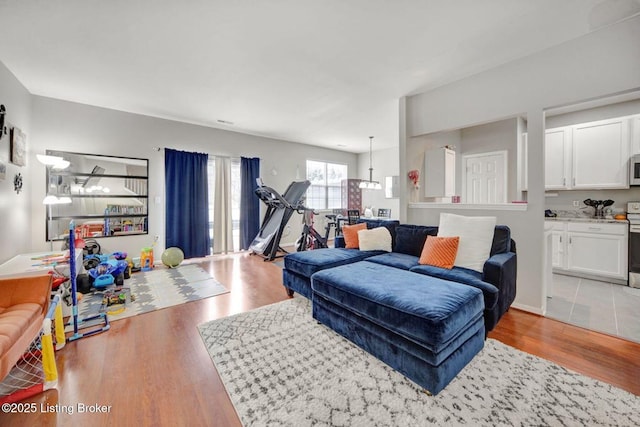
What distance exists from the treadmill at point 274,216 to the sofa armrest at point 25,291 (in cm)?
320

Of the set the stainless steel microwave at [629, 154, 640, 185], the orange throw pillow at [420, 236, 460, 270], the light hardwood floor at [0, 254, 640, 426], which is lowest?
the light hardwood floor at [0, 254, 640, 426]

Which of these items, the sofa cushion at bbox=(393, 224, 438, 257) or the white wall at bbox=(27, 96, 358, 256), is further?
the white wall at bbox=(27, 96, 358, 256)

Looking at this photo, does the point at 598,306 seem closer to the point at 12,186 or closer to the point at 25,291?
the point at 25,291

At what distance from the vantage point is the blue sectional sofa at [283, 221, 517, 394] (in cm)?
152

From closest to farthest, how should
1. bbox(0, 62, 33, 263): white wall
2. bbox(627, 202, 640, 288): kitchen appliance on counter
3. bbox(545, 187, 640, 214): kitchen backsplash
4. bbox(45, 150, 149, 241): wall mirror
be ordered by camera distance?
bbox(0, 62, 33, 263): white wall < bbox(627, 202, 640, 288): kitchen appliance on counter < bbox(545, 187, 640, 214): kitchen backsplash < bbox(45, 150, 149, 241): wall mirror

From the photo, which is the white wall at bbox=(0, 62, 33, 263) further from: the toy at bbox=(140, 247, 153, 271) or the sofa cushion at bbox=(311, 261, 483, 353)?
the sofa cushion at bbox=(311, 261, 483, 353)

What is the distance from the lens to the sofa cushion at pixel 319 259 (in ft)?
9.08

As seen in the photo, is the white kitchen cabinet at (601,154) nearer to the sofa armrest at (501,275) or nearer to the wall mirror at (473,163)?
the wall mirror at (473,163)

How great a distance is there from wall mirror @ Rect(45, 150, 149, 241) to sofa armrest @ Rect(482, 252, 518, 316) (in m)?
5.17

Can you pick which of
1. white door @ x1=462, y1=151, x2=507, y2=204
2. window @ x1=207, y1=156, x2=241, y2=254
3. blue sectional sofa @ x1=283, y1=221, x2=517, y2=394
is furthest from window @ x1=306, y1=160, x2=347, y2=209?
blue sectional sofa @ x1=283, y1=221, x2=517, y2=394

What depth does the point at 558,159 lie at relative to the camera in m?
4.11

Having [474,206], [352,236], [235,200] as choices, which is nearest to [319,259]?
[352,236]

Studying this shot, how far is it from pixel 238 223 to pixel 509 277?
4907 millimetres

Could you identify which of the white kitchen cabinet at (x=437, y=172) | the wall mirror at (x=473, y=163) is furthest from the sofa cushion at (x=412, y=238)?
the white kitchen cabinet at (x=437, y=172)
